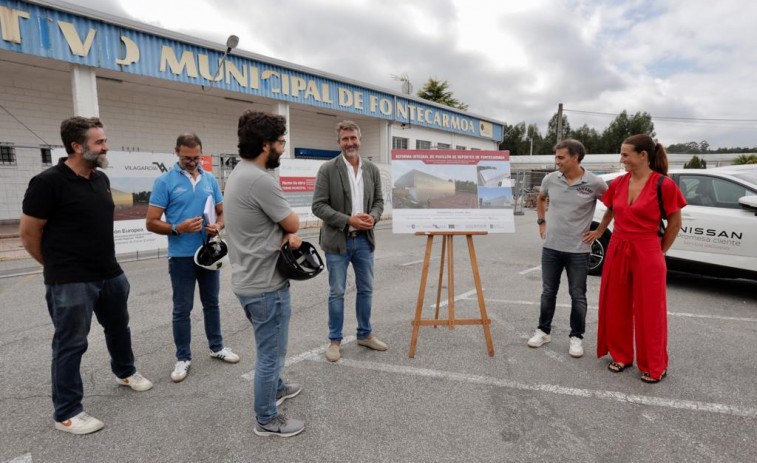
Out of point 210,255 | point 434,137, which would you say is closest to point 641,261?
point 210,255

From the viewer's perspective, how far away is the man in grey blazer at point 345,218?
3.52 metres

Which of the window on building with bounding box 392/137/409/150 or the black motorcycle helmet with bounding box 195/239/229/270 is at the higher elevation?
the window on building with bounding box 392/137/409/150

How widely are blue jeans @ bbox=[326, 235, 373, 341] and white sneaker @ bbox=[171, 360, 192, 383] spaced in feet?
3.95

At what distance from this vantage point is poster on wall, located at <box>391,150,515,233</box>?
12.9 feet

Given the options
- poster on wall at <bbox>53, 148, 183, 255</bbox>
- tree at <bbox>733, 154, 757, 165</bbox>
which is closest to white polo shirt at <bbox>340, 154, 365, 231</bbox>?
poster on wall at <bbox>53, 148, 183, 255</bbox>

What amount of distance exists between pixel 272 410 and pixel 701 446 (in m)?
2.63

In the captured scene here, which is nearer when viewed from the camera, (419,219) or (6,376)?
(6,376)

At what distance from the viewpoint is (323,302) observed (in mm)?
5363

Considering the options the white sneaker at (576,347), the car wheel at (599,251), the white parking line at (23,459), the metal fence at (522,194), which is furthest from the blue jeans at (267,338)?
the metal fence at (522,194)

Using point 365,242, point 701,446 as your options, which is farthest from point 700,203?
point 365,242

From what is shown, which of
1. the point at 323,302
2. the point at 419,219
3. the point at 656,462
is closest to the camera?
the point at 656,462

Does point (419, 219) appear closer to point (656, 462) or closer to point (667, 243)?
point (667, 243)

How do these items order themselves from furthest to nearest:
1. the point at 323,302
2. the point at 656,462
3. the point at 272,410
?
the point at 323,302
the point at 272,410
the point at 656,462

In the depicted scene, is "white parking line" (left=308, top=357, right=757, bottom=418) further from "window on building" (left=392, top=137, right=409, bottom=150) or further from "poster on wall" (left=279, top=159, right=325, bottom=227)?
"window on building" (left=392, top=137, right=409, bottom=150)
